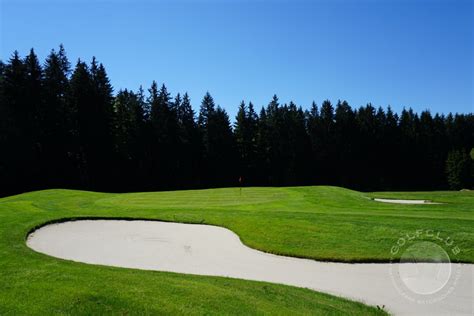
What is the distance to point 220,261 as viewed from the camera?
13.8m

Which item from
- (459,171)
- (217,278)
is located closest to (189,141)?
(459,171)

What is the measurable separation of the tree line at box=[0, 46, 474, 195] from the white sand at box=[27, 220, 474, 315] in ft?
147

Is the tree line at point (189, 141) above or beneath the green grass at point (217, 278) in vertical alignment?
above

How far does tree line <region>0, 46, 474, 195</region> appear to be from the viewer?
5938 cm

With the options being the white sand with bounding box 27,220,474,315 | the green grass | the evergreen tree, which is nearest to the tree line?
the evergreen tree

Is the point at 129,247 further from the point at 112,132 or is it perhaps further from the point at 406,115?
the point at 406,115

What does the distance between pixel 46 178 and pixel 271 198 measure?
42.1 metres

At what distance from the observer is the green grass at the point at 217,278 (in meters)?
7.80

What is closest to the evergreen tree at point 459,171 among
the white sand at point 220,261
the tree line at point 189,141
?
the tree line at point 189,141

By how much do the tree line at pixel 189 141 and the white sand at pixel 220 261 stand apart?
147 feet

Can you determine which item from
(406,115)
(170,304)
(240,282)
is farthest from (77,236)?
(406,115)

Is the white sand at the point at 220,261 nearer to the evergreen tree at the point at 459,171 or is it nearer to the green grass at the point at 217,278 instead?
the green grass at the point at 217,278

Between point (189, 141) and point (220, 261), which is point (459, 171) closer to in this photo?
point (189, 141)

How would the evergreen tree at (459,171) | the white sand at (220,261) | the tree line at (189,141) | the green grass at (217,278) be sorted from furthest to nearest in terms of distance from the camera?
the evergreen tree at (459,171) < the tree line at (189,141) < the white sand at (220,261) < the green grass at (217,278)
